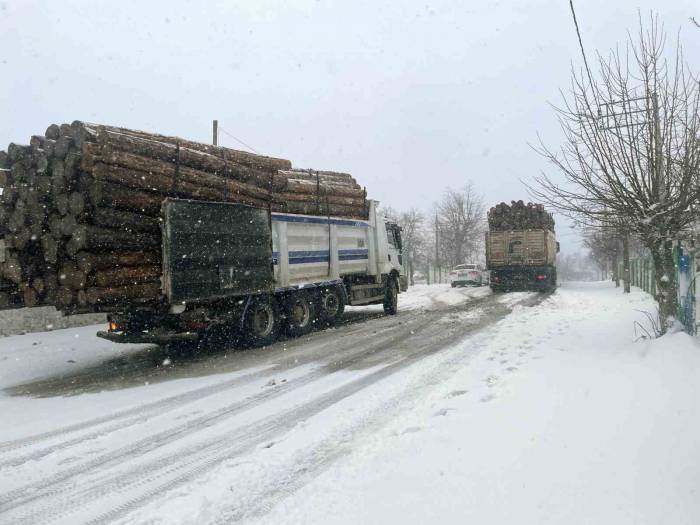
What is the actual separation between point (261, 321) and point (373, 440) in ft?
20.8

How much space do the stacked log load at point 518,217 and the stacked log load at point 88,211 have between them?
63.7ft

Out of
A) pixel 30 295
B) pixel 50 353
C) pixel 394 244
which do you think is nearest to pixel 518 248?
pixel 394 244

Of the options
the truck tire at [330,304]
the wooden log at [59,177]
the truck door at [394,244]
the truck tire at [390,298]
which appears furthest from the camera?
the truck door at [394,244]

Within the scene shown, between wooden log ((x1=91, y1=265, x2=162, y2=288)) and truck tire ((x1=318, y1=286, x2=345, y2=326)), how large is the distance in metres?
4.96

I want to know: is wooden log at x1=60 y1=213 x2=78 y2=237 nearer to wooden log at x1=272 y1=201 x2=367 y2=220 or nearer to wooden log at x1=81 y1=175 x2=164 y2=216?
wooden log at x1=81 y1=175 x2=164 y2=216

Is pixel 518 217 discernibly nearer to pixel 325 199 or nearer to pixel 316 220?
pixel 325 199

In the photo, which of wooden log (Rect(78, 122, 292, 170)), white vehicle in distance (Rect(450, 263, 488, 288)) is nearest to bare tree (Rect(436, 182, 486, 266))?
white vehicle in distance (Rect(450, 263, 488, 288))

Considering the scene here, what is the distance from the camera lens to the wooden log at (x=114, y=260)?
747cm

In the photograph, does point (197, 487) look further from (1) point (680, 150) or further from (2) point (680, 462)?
(1) point (680, 150)

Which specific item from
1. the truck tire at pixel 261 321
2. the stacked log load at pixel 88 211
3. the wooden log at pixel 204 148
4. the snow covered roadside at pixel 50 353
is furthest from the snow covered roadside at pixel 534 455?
the snow covered roadside at pixel 50 353

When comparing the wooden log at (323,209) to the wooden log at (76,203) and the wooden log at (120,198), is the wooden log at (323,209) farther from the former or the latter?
the wooden log at (76,203)

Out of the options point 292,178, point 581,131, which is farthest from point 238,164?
point 581,131

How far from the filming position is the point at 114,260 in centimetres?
782

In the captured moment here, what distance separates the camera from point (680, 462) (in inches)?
143
